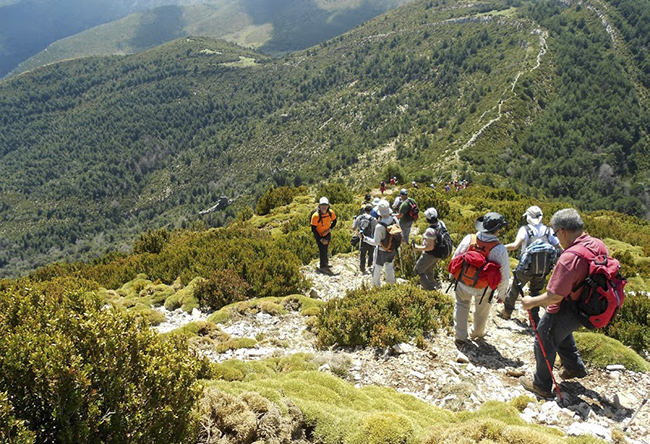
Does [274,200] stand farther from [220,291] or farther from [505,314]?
[505,314]

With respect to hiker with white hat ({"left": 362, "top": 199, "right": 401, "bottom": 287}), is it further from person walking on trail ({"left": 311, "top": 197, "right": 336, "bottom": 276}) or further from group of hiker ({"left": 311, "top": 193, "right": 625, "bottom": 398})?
person walking on trail ({"left": 311, "top": 197, "right": 336, "bottom": 276})

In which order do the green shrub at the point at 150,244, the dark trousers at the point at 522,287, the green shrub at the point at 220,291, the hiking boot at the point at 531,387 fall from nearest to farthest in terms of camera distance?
the hiking boot at the point at 531,387 < the dark trousers at the point at 522,287 < the green shrub at the point at 220,291 < the green shrub at the point at 150,244

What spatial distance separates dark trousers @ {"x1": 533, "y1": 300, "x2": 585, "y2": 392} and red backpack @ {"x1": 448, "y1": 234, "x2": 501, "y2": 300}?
3.48 ft

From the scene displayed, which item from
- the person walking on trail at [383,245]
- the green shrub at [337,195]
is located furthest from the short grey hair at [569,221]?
the green shrub at [337,195]

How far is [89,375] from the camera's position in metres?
2.74

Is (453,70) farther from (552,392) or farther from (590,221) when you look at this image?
(552,392)

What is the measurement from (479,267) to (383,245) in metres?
3.21

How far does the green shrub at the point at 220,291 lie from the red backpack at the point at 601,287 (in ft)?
26.3

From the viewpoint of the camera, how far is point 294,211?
2236cm

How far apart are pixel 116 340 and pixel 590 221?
66.0 feet

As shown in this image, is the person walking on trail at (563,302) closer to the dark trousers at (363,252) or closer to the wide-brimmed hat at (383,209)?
the wide-brimmed hat at (383,209)

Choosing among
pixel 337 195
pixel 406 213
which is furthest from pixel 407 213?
pixel 337 195

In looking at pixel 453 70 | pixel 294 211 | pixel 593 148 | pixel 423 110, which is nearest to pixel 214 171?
pixel 423 110

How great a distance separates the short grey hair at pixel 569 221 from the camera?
4.74 m
